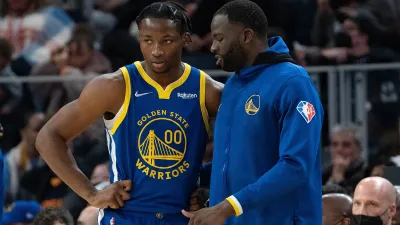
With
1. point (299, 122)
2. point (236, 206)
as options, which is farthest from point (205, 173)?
point (299, 122)

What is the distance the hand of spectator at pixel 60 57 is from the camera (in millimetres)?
10484

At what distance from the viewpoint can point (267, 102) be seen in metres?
4.59

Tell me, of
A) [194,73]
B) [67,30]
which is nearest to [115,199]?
[194,73]

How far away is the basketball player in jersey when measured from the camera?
5.05 meters

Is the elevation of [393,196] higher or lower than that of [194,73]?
lower

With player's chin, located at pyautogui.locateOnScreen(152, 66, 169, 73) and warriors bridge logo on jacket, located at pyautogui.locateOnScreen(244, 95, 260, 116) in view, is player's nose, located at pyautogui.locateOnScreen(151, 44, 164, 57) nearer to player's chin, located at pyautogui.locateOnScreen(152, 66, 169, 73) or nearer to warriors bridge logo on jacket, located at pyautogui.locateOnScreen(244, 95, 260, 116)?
player's chin, located at pyautogui.locateOnScreen(152, 66, 169, 73)

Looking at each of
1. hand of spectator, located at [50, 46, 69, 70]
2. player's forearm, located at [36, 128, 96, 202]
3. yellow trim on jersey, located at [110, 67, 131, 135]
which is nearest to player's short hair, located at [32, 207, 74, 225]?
player's forearm, located at [36, 128, 96, 202]

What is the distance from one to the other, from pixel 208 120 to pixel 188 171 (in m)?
0.31

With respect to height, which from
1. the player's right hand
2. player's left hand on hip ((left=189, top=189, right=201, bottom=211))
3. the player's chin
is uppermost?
the player's chin

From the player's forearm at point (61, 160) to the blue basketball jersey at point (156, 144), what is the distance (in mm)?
209

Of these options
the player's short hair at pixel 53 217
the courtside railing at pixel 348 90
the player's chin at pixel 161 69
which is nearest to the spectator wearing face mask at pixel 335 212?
the player's short hair at pixel 53 217

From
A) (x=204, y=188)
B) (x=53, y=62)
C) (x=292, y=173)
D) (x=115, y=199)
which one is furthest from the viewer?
(x=53, y=62)

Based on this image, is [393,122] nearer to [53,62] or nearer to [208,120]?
[53,62]

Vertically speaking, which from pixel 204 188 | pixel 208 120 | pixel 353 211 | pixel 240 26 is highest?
pixel 240 26
